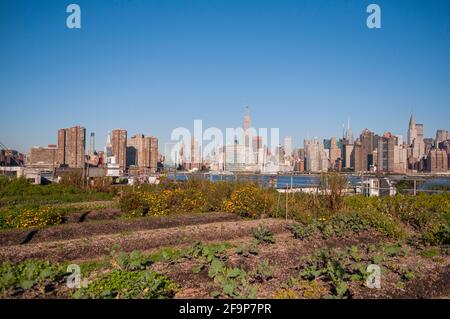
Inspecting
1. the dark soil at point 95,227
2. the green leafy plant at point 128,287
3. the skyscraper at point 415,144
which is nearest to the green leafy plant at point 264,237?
the green leafy plant at point 128,287

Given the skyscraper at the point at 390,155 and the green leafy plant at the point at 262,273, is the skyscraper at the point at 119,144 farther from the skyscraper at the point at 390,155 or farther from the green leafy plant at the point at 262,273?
the green leafy plant at the point at 262,273

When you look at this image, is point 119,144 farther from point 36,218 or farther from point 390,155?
point 36,218

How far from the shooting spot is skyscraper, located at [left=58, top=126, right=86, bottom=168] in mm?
39156

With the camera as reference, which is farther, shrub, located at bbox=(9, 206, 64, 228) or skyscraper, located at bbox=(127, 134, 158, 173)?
skyscraper, located at bbox=(127, 134, 158, 173)

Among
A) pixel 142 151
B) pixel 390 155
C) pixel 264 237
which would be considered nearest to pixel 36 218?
pixel 264 237

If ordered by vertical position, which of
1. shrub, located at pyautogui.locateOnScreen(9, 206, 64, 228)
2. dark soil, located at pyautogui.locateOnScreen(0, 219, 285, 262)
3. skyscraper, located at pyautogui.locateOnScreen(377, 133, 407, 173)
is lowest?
dark soil, located at pyautogui.locateOnScreen(0, 219, 285, 262)

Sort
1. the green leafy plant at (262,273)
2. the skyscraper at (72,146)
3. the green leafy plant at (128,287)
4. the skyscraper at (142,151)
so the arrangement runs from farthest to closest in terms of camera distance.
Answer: the skyscraper at (142,151), the skyscraper at (72,146), the green leafy plant at (262,273), the green leafy plant at (128,287)

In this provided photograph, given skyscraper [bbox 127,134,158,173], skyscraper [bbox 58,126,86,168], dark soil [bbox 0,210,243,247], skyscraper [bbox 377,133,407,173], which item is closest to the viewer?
dark soil [bbox 0,210,243,247]

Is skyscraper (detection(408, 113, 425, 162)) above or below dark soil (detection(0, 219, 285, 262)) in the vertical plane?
above

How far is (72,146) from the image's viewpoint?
132 ft

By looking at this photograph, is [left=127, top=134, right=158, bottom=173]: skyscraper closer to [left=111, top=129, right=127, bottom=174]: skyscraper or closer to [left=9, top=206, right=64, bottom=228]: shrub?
[left=111, top=129, right=127, bottom=174]: skyscraper

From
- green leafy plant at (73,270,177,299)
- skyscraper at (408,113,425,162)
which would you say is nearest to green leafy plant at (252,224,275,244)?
green leafy plant at (73,270,177,299)

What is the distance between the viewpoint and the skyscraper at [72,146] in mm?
39156
